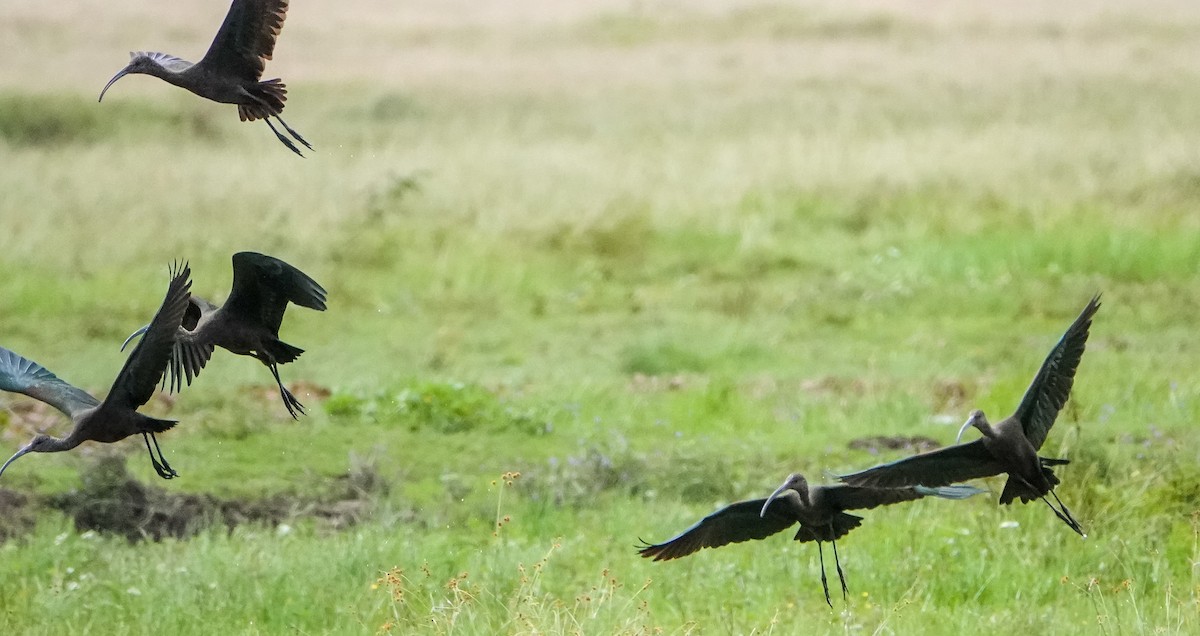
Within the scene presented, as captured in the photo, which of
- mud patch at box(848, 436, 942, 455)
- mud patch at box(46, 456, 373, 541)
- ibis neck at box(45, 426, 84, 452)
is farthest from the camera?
mud patch at box(848, 436, 942, 455)

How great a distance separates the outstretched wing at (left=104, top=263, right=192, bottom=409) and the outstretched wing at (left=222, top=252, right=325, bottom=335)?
37cm

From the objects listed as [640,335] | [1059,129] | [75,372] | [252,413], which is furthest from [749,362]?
[1059,129]

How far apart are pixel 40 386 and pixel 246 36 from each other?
1.02m

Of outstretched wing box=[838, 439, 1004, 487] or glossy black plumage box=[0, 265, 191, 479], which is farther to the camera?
outstretched wing box=[838, 439, 1004, 487]

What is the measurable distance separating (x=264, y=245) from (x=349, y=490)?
698 centimetres

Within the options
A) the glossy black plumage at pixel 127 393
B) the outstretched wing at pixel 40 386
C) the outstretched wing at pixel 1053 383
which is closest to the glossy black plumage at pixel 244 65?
the glossy black plumage at pixel 127 393

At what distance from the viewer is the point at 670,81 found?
76.1ft

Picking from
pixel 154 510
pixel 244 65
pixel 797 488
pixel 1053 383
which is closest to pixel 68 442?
pixel 244 65

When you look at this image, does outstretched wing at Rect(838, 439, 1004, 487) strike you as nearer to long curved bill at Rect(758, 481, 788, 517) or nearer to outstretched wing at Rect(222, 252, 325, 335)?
long curved bill at Rect(758, 481, 788, 517)

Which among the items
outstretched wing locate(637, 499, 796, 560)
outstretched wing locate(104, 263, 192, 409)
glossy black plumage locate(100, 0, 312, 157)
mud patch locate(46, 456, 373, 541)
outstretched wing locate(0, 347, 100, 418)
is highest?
glossy black plumage locate(100, 0, 312, 157)

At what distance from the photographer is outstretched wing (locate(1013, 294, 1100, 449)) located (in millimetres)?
3924

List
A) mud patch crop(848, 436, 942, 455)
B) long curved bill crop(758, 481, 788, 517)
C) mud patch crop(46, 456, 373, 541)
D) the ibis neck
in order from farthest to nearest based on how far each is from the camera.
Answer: mud patch crop(848, 436, 942, 455) < mud patch crop(46, 456, 373, 541) < long curved bill crop(758, 481, 788, 517) < the ibis neck

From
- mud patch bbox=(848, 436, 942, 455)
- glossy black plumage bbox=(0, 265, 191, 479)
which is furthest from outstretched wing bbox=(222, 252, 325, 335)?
mud patch bbox=(848, 436, 942, 455)

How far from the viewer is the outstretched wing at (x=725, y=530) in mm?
4234
